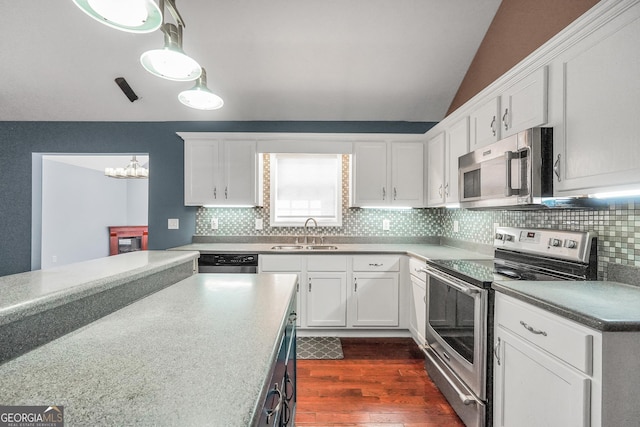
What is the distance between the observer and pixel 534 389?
1263 millimetres

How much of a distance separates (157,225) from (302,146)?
6.37 feet

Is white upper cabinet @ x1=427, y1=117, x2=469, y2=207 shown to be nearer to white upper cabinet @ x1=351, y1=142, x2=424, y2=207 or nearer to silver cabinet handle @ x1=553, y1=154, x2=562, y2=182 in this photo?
white upper cabinet @ x1=351, y1=142, x2=424, y2=207

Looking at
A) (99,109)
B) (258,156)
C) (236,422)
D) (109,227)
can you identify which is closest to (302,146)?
(258,156)

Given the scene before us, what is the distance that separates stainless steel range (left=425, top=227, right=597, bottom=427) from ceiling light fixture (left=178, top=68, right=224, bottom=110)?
1810 millimetres

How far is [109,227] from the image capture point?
22.0ft

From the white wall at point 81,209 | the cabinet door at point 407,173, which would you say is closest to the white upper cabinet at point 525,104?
the cabinet door at point 407,173

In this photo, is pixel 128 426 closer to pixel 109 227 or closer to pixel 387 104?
pixel 387 104

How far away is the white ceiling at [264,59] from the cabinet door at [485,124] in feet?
3.00

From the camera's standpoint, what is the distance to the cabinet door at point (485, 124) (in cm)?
202

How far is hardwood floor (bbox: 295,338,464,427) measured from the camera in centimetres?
181

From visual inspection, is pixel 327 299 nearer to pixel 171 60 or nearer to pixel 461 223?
pixel 461 223

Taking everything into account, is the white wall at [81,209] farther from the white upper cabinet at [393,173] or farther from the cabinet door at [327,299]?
the white upper cabinet at [393,173]

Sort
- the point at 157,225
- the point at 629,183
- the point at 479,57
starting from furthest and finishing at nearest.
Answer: the point at 157,225, the point at 479,57, the point at 629,183

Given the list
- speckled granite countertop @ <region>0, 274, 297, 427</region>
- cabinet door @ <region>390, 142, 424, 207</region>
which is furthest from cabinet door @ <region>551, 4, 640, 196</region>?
cabinet door @ <region>390, 142, 424, 207</region>
